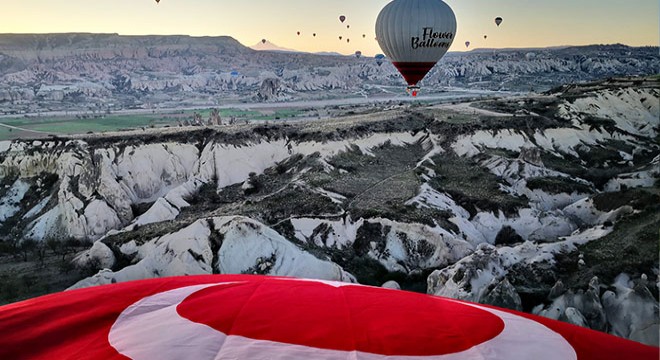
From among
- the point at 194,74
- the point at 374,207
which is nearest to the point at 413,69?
the point at 374,207

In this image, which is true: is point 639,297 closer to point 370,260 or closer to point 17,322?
point 370,260

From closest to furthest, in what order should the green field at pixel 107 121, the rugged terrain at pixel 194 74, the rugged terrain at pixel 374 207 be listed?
the rugged terrain at pixel 374 207, the green field at pixel 107 121, the rugged terrain at pixel 194 74

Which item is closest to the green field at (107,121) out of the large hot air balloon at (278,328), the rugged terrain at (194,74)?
the rugged terrain at (194,74)

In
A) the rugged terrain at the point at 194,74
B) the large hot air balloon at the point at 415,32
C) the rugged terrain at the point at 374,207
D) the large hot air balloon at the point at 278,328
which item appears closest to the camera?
the large hot air balloon at the point at 278,328

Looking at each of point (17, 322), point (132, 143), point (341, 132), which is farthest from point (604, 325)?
point (132, 143)

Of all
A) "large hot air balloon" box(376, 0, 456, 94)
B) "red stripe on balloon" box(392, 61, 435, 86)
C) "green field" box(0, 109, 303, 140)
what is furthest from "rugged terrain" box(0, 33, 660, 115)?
"large hot air balloon" box(376, 0, 456, 94)

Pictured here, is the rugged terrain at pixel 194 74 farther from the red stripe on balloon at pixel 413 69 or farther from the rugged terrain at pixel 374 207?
the red stripe on balloon at pixel 413 69
